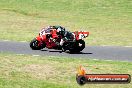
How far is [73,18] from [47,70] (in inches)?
1368

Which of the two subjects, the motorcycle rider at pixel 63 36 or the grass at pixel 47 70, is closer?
the grass at pixel 47 70

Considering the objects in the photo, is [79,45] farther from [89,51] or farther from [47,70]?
[47,70]

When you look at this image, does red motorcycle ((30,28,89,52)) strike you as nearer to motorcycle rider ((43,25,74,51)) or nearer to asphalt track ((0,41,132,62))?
motorcycle rider ((43,25,74,51))

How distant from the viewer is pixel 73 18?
54750 millimetres

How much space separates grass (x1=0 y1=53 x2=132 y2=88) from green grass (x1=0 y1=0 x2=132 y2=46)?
9076 millimetres

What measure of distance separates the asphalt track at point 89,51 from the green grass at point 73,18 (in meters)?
2.46

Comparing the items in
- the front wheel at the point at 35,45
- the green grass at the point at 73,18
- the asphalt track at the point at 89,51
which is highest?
the front wheel at the point at 35,45

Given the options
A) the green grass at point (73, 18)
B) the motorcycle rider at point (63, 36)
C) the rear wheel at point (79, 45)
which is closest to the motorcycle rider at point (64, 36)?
the motorcycle rider at point (63, 36)

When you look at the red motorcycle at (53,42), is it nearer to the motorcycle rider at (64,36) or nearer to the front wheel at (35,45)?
the front wheel at (35,45)

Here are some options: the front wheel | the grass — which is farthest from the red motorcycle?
the grass

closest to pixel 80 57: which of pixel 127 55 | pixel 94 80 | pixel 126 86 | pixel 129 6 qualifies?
pixel 127 55

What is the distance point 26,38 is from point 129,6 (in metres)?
34.7

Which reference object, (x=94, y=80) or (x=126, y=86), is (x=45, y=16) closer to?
(x=126, y=86)

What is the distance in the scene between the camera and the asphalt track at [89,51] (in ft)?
86.7
